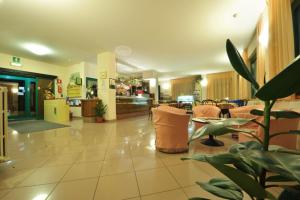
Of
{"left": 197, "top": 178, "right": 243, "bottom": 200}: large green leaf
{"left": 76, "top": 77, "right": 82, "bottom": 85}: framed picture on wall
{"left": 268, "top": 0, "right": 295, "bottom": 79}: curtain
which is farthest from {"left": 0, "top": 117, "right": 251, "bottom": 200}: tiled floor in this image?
{"left": 76, "top": 77, "right": 82, "bottom": 85}: framed picture on wall

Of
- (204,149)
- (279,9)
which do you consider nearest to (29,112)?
(204,149)

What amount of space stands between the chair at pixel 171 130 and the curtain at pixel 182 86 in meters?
9.61

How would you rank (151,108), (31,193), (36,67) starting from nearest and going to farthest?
1. (31,193)
2. (151,108)
3. (36,67)

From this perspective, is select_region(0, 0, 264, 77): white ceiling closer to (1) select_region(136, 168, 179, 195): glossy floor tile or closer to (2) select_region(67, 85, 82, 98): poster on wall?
(2) select_region(67, 85, 82, 98): poster on wall

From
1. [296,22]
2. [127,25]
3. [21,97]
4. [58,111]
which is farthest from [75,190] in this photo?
[21,97]

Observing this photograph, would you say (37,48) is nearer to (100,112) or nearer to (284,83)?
(100,112)

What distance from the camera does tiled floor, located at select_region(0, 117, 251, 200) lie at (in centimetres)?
151

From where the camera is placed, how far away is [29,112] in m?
7.22

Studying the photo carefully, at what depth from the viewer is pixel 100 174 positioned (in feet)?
6.16

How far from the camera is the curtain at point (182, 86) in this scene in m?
11.8

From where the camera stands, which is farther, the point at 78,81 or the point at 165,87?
the point at 165,87

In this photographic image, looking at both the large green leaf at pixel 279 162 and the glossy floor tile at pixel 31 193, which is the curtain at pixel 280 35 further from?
the glossy floor tile at pixel 31 193

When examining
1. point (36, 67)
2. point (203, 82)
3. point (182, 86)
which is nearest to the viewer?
point (36, 67)

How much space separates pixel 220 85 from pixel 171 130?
29.3 feet
